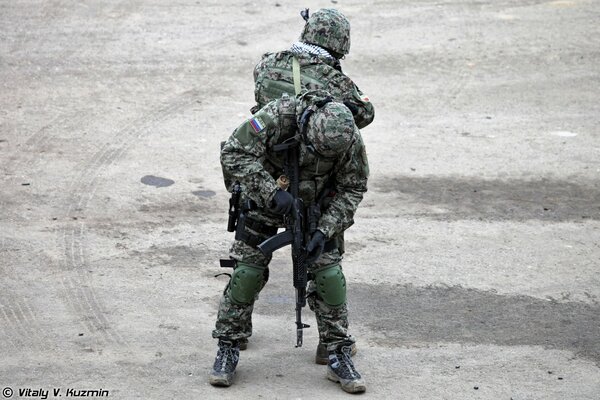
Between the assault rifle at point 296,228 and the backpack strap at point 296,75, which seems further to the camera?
the backpack strap at point 296,75

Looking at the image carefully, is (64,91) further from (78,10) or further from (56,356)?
(56,356)

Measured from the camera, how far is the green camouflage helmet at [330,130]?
5.17 m

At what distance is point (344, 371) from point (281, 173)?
3.78 feet

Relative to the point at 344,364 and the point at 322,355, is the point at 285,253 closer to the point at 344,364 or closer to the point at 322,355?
the point at 322,355

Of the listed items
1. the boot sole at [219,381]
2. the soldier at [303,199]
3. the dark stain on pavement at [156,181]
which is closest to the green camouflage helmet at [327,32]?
the soldier at [303,199]

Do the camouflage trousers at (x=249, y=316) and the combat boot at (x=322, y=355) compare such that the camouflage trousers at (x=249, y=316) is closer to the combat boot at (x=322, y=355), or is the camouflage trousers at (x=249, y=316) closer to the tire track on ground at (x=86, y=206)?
the combat boot at (x=322, y=355)

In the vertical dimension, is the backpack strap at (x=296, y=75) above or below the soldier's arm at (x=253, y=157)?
above

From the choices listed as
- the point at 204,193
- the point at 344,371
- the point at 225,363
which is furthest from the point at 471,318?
the point at 204,193

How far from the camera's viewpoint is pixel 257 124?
5.31m

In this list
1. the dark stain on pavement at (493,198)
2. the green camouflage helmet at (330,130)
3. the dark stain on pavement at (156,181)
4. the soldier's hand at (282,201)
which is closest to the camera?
the green camouflage helmet at (330,130)

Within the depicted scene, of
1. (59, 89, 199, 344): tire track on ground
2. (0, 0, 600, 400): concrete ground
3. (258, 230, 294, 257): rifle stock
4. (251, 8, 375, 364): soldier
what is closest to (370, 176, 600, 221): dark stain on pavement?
(0, 0, 600, 400): concrete ground

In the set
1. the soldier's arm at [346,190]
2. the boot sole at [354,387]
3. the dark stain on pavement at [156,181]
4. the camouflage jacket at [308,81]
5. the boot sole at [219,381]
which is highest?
the camouflage jacket at [308,81]

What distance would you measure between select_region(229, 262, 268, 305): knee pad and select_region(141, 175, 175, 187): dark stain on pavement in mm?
2931

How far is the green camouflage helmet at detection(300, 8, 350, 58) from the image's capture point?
5945mm
